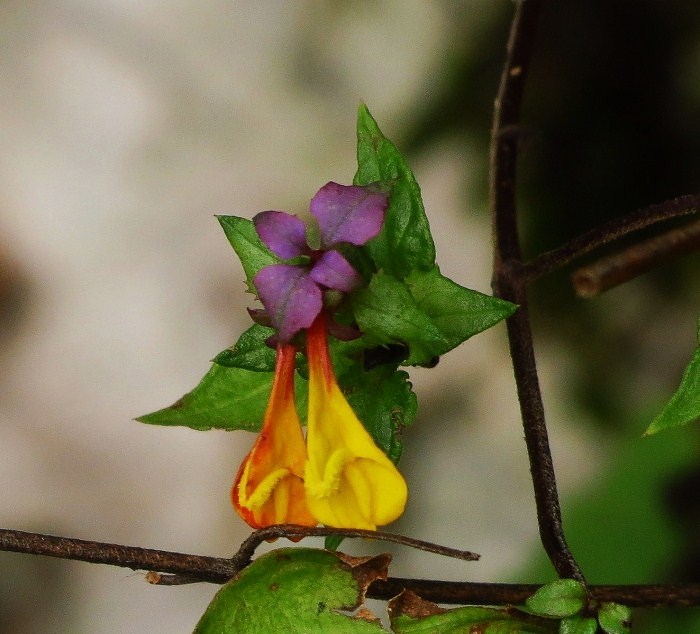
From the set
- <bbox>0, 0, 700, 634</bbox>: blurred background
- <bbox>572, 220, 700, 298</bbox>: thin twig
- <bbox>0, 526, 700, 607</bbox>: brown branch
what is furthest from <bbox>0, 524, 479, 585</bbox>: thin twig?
<bbox>0, 0, 700, 634</bbox>: blurred background

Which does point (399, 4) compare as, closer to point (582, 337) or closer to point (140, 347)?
point (582, 337)

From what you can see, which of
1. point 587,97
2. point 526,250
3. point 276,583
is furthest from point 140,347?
point 276,583

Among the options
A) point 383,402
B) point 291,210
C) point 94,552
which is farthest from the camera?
point 291,210

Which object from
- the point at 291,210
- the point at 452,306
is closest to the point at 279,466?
the point at 452,306

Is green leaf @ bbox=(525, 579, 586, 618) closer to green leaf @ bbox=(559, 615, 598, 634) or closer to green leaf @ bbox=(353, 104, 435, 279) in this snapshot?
green leaf @ bbox=(559, 615, 598, 634)

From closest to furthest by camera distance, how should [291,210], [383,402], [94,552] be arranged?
1. [94,552]
2. [383,402]
3. [291,210]

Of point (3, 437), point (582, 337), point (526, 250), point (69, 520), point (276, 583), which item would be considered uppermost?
point (526, 250)

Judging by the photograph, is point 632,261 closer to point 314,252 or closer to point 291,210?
point 314,252

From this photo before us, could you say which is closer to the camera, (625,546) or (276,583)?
(276,583)
